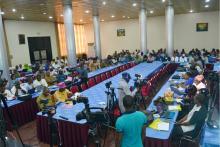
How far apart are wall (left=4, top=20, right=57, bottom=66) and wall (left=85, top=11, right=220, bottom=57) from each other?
18.7 ft

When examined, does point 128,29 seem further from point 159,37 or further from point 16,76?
point 16,76

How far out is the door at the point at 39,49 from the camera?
16812mm

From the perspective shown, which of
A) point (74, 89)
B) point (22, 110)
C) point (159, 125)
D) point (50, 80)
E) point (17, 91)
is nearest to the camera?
point (159, 125)

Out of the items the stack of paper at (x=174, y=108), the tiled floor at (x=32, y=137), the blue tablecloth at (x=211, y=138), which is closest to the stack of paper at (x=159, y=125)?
the blue tablecloth at (x=211, y=138)

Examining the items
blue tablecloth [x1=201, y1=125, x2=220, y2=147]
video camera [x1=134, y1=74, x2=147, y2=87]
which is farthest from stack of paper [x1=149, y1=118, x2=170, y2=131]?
video camera [x1=134, y1=74, x2=147, y2=87]

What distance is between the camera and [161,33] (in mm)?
18812

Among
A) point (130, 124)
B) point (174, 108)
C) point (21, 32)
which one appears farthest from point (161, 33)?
point (130, 124)

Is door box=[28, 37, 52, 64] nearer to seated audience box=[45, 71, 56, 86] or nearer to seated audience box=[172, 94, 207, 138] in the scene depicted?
seated audience box=[45, 71, 56, 86]

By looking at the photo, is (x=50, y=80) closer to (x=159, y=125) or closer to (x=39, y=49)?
(x=159, y=125)

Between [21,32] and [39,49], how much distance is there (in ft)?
6.99

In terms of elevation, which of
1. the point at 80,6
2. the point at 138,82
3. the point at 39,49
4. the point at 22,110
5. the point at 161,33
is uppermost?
the point at 80,6

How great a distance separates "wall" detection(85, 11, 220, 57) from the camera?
17.0m

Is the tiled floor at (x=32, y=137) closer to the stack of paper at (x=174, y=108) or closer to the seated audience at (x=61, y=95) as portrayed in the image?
the seated audience at (x=61, y=95)

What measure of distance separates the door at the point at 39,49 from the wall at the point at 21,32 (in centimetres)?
39
